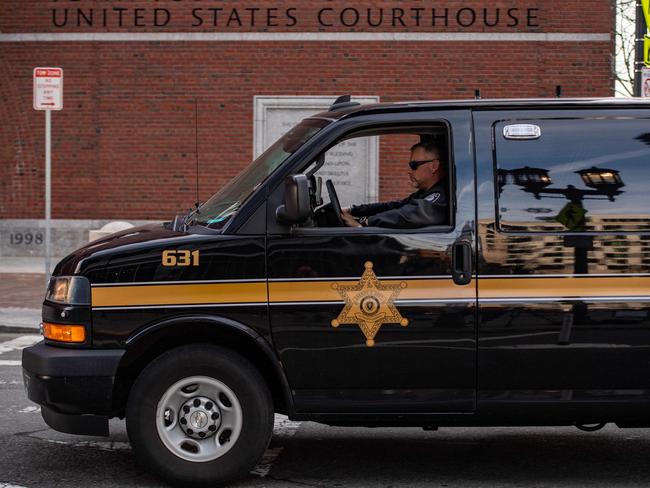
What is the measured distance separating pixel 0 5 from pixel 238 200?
15.7m

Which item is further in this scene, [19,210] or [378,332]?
[19,210]

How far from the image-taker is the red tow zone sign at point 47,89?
13.8 meters

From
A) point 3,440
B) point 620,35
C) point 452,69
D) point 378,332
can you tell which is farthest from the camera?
point 620,35

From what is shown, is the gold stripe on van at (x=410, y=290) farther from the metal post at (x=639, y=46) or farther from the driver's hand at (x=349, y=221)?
the metal post at (x=639, y=46)

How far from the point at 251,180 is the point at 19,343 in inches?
266

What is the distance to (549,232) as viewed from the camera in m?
5.45

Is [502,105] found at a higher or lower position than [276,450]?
higher

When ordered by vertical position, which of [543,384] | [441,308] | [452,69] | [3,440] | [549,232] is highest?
[452,69]

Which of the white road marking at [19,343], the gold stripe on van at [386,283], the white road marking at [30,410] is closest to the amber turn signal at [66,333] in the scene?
the gold stripe on van at [386,283]

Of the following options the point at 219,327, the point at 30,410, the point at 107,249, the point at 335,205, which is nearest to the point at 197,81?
the point at 30,410

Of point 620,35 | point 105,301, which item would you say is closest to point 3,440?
point 105,301

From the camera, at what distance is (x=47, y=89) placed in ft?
45.5

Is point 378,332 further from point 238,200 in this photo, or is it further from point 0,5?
point 0,5

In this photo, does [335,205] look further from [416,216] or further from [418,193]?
[416,216]
